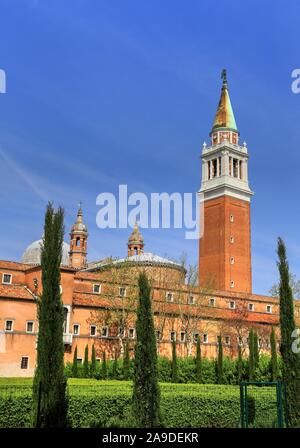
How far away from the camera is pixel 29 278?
152ft

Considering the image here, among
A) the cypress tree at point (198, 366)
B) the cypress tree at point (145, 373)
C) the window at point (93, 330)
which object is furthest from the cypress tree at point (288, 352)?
the window at point (93, 330)

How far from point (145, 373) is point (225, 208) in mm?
53873

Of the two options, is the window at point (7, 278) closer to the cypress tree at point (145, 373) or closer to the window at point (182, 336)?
the window at point (182, 336)

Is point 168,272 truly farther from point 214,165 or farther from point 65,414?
point 65,414

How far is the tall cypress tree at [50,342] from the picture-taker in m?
12.6

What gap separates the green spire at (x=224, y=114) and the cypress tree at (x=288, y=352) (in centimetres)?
5641

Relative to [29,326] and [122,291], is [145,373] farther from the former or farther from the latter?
[122,291]

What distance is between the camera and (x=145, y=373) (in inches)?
568

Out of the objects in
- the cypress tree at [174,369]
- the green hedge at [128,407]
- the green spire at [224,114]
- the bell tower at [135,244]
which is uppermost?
the green spire at [224,114]

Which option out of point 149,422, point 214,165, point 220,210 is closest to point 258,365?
point 149,422

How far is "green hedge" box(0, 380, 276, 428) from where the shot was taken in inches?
608

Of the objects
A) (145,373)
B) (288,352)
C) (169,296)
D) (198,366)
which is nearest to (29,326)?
(169,296)

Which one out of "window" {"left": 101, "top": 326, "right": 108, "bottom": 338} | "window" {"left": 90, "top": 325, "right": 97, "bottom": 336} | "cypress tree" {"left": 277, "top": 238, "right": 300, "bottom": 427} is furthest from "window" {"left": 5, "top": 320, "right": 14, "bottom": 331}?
"cypress tree" {"left": 277, "top": 238, "right": 300, "bottom": 427}
